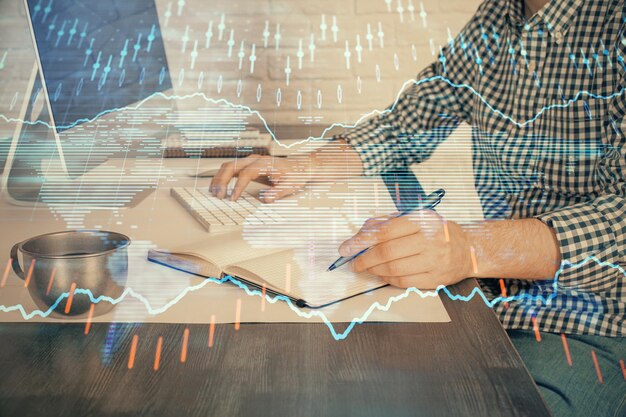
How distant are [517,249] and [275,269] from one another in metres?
0.35

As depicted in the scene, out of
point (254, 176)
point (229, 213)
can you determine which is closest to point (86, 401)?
point (229, 213)

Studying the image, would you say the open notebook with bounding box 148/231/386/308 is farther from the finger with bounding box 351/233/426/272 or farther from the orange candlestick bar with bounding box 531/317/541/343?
the orange candlestick bar with bounding box 531/317/541/343

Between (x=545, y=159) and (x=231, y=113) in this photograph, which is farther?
(x=231, y=113)

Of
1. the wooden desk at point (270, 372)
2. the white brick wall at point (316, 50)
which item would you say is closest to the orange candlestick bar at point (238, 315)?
the wooden desk at point (270, 372)

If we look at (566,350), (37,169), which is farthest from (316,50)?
(566,350)

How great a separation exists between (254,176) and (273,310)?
439 millimetres

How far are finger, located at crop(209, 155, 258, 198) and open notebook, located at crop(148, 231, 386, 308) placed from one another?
236mm

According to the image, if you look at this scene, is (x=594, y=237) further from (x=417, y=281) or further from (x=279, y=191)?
(x=279, y=191)

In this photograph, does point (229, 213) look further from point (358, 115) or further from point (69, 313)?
point (358, 115)

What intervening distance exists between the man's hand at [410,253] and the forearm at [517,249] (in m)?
0.04

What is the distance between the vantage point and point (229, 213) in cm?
89

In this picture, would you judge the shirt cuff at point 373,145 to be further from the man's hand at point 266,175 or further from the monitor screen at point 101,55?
the monitor screen at point 101,55

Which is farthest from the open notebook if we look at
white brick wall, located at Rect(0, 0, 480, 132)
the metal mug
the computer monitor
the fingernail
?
white brick wall, located at Rect(0, 0, 480, 132)

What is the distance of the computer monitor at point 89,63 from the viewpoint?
101 centimetres
